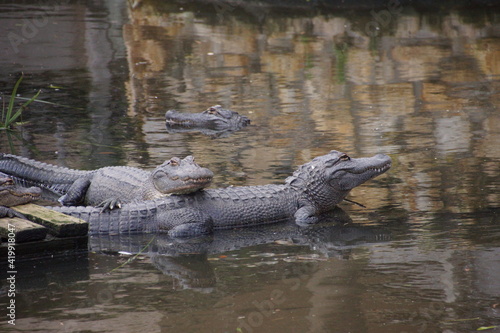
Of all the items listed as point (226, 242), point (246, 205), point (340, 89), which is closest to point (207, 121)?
point (340, 89)

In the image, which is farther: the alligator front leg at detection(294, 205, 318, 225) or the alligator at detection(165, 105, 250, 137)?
the alligator at detection(165, 105, 250, 137)

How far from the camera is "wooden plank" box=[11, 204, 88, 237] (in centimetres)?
610

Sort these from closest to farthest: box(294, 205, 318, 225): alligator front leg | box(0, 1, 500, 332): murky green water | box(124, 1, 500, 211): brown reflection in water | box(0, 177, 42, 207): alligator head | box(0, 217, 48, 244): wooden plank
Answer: box(0, 1, 500, 332): murky green water < box(0, 217, 48, 244): wooden plank < box(0, 177, 42, 207): alligator head < box(294, 205, 318, 225): alligator front leg < box(124, 1, 500, 211): brown reflection in water

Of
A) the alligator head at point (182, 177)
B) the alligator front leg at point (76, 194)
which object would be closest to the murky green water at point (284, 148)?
the alligator head at point (182, 177)

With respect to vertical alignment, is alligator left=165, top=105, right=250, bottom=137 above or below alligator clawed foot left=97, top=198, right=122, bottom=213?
below

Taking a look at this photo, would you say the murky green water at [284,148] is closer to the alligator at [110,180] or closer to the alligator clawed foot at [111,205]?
the alligator clawed foot at [111,205]

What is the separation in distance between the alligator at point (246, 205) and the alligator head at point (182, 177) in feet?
0.34

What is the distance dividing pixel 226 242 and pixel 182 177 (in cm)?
68

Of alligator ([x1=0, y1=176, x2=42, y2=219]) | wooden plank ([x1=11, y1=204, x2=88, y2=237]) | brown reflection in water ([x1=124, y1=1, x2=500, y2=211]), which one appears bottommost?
brown reflection in water ([x1=124, y1=1, x2=500, y2=211])

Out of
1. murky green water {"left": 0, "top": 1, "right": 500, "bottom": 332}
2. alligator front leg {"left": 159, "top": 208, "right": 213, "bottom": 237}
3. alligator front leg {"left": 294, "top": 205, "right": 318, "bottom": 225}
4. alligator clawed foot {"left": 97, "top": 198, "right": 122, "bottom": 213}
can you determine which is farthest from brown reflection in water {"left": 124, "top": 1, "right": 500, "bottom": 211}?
alligator clawed foot {"left": 97, "top": 198, "right": 122, "bottom": 213}

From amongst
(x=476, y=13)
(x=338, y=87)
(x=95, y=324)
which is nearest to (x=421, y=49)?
(x=338, y=87)

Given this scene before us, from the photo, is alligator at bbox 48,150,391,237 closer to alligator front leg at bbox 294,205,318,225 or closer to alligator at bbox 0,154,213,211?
alligator front leg at bbox 294,205,318,225

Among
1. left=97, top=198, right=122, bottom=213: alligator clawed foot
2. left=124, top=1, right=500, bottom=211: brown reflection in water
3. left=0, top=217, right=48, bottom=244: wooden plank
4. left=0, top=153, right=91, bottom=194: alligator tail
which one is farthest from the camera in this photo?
left=124, top=1, right=500, bottom=211: brown reflection in water

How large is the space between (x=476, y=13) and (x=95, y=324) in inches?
768
